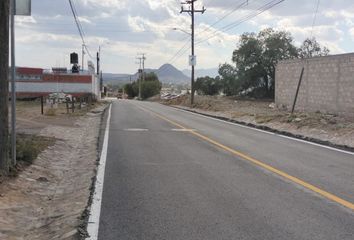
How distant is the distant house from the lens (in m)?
68.9

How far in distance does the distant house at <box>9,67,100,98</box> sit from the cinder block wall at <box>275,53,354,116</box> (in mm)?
43197

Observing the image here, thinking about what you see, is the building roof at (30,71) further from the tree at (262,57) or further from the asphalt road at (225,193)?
the asphalt road at (225,193)

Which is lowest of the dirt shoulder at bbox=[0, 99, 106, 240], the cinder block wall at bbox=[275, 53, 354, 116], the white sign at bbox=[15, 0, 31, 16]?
the dirt shoulder at bbox=[0, 99, 106, 240]

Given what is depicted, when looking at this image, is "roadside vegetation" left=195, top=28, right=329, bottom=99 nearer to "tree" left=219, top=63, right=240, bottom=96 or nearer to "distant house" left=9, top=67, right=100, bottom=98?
"tree" left=219, top=63, right=240, bottom=96

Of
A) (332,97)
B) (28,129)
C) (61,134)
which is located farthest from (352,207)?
(332,97)

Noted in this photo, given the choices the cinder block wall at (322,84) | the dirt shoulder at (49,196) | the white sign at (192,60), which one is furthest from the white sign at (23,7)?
the white sign at (192,60)

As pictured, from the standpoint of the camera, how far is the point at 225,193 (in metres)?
8.48

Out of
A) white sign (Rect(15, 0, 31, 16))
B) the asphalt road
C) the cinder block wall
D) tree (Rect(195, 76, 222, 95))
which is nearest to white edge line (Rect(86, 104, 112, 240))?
the asphalt road

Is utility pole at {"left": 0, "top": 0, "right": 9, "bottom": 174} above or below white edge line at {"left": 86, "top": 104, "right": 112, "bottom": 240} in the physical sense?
above

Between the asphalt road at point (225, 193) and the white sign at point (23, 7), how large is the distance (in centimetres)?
337

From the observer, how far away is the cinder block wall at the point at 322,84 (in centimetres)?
2359

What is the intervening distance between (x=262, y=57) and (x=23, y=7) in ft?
191

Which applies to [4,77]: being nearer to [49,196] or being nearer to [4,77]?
[4,77]

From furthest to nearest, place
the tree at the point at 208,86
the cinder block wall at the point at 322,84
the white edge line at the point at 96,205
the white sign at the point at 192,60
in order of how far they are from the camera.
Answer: the tree at the point at 208,86, the white sign at the point at 192,60, the cinder block wall at the point at 322,84, the white edge line at the point at 96,205
